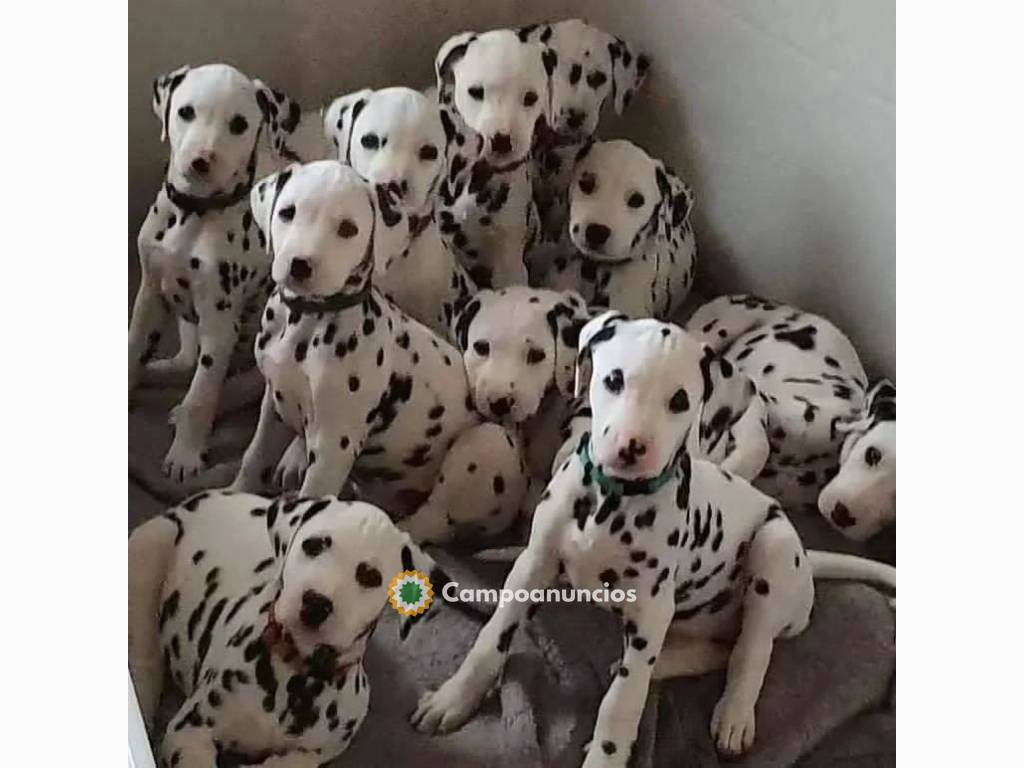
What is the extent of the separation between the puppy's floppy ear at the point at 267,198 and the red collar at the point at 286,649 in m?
0.38

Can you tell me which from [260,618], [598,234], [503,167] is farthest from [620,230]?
[260,618]

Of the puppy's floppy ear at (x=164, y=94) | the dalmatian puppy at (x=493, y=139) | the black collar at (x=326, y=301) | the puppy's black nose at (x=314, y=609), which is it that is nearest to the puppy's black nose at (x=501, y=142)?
the dalmatian puppy at (x=493, y=139)

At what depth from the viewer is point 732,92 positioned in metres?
1.51

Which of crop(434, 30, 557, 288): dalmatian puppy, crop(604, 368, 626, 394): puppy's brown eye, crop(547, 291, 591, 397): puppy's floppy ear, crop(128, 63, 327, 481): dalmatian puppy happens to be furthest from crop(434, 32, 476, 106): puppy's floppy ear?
crop(604, 368, 626, 394): puppy's brown eye

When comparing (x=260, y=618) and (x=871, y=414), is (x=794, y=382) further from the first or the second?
(x=260, y=618)

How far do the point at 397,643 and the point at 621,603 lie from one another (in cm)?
21

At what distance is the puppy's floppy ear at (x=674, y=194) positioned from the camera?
1493mm

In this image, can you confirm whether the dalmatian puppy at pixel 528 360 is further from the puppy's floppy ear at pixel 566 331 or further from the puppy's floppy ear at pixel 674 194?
the puppy's floppy ear at pixel 674 194

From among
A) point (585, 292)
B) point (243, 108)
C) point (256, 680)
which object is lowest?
point (256, 680)

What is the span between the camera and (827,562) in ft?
4.42

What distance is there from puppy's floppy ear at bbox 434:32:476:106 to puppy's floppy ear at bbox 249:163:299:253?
0.22 metres
